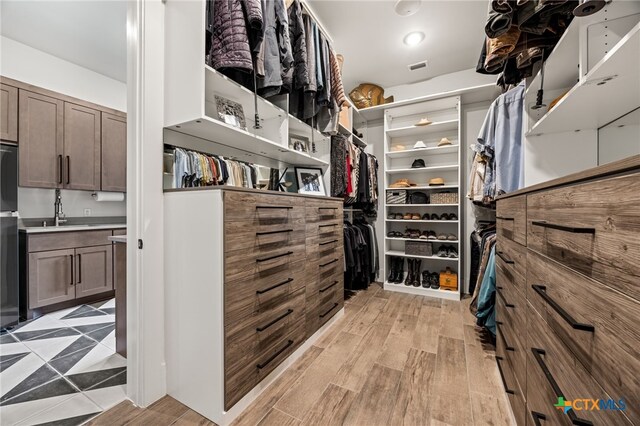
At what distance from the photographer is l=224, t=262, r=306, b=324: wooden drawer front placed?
3.87 ft

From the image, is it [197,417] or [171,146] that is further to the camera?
[171,146]

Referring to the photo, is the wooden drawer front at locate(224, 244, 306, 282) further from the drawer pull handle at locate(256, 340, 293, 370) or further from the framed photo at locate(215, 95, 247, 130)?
the framed photo at locate(215, 95, 247, 130)

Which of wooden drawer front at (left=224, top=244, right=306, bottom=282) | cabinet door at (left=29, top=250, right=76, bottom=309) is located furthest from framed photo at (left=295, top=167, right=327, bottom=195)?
cabinet door at (left=29, top=250, right=76, bottom=309)

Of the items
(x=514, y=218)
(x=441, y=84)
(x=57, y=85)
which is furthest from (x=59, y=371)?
(x=441, y=84)

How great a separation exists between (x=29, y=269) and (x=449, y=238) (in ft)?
14.0

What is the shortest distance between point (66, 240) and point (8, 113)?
127 cm

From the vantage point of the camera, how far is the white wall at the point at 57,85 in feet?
8.64

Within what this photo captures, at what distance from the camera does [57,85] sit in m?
2.94

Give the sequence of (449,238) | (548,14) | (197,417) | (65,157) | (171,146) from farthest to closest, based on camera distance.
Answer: (449,238) < (65,157) < (171,146) < (197,417) < (548,14)

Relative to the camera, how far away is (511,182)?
185 centimetres

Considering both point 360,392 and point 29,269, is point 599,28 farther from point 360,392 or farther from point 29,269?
point 29,269

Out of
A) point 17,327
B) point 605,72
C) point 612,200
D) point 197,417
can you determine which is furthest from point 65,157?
point 605,72

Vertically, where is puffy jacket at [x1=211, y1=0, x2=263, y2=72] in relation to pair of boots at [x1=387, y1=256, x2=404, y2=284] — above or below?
above

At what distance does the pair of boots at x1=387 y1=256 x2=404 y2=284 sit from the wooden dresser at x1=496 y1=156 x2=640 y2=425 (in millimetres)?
2392
